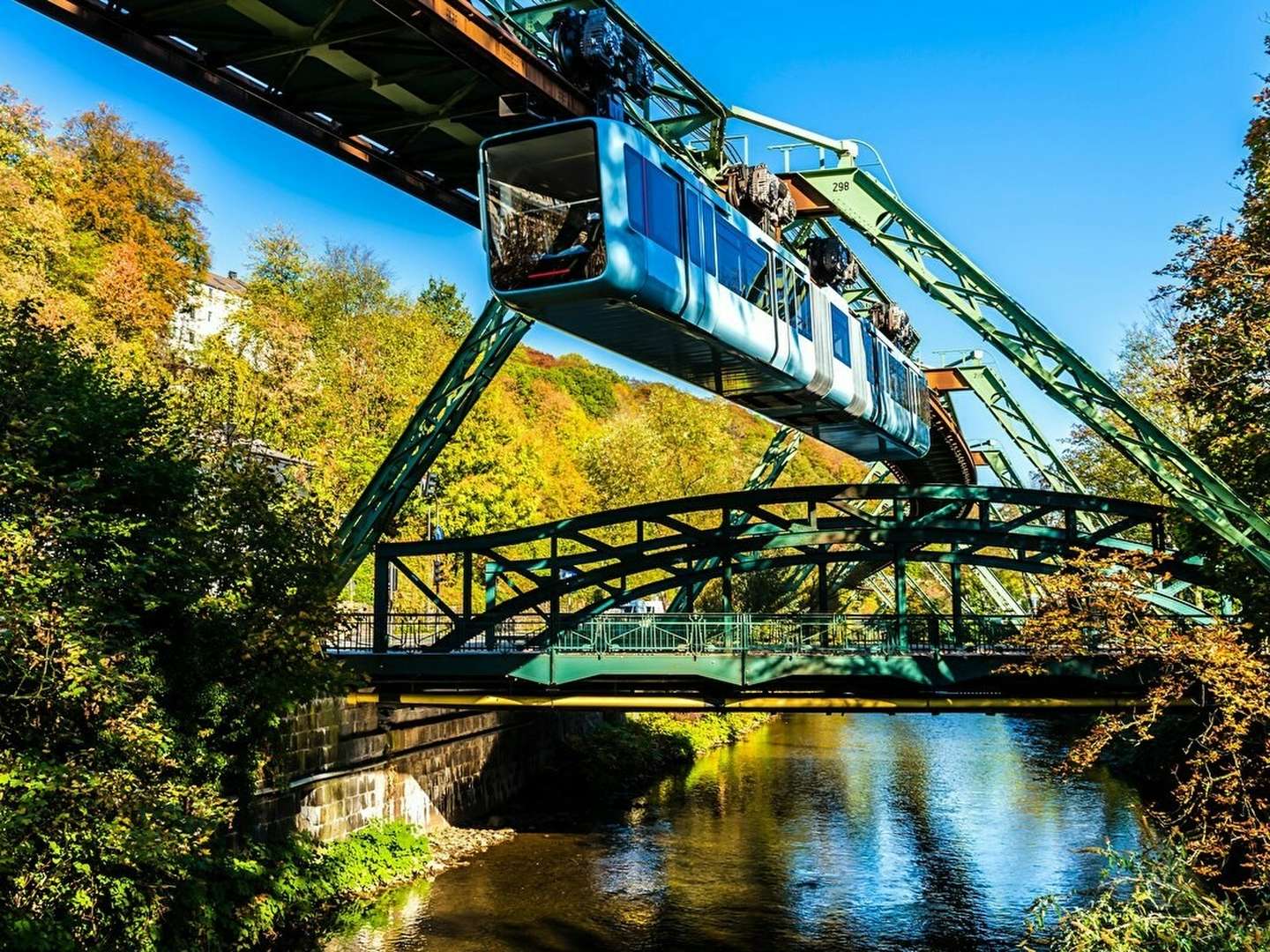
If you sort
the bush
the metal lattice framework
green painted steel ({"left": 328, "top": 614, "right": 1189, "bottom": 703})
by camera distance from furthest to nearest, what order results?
the metal lattice framework → green painted steel ({"left": 328, "top": 614, "right": 1189, "bottom": 703}) → the bush

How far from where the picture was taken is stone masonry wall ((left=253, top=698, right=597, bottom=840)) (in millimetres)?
21719

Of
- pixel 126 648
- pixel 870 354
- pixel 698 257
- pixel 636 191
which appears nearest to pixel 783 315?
pixel 698 257

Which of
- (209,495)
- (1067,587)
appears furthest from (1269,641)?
(209,495)

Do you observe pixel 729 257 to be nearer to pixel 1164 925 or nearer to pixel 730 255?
pixel 730 255

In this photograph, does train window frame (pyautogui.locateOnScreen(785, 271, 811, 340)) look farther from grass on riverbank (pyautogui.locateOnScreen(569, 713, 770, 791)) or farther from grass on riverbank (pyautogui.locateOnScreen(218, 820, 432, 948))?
grass on riverbank (pyautogui.locateOnScreen(569, 713, 770, 791))

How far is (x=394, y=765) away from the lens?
2561cm

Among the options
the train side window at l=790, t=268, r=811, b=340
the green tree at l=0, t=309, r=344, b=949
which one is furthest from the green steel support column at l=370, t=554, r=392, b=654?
the train side window at l=790, t=268, r=811, b=340

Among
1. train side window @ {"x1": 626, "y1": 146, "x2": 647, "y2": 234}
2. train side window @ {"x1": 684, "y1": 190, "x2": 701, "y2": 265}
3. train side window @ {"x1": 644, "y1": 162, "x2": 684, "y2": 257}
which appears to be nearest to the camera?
train side window @ {"x1": 626, "y1": 146, "x2": 647, "y2": 234}

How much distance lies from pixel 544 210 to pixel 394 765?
15.9 metres

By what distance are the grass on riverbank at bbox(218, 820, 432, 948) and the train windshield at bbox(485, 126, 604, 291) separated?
11.2 m

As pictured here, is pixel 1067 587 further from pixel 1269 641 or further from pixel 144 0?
pixel 144 0

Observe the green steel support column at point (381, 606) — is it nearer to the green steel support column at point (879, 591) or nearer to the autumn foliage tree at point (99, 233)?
the autumn foliage tree at point (99, 233)

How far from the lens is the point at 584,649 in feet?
74.6

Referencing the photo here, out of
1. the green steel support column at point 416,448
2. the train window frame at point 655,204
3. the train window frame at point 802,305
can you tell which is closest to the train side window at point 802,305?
the train window frame at point 802,305
